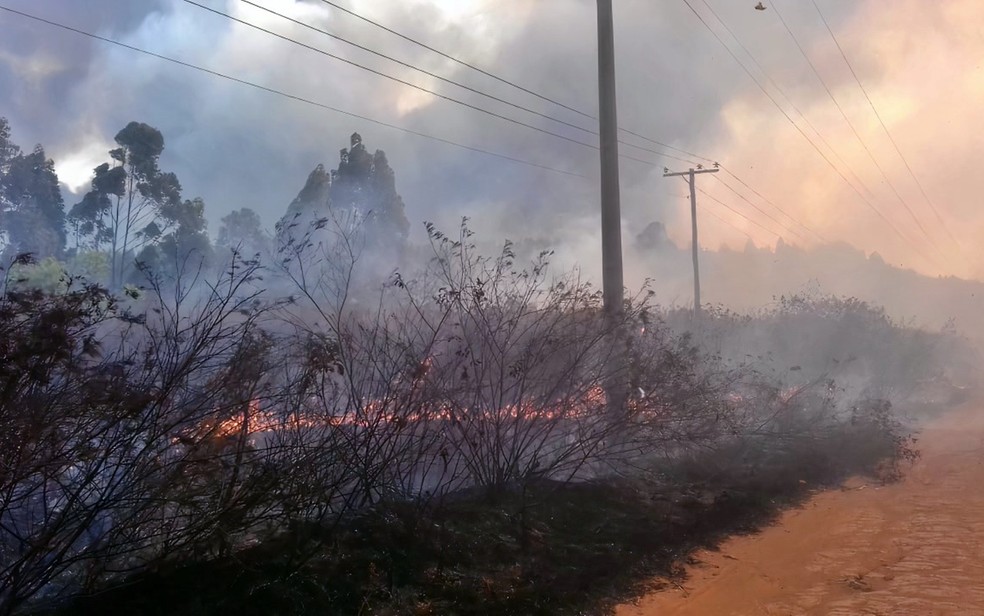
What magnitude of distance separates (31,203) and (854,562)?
24.6 metres

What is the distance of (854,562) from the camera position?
803 cm

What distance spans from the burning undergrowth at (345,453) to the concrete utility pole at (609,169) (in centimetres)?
78

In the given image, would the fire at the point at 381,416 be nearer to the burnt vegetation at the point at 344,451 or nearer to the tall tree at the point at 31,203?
the burnt vegetation at the point at 344,451

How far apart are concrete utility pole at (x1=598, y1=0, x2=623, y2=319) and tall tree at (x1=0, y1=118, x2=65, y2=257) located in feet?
52.6

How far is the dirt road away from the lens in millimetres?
6617

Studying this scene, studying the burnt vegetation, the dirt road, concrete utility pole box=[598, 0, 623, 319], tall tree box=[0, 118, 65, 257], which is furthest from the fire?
tall tree box=[0, 118, 65, 257]

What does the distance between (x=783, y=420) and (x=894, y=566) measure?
854cm

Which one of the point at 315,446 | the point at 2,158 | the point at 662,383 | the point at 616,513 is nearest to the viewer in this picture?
the point at 315,446

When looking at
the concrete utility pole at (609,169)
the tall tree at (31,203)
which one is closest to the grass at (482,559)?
the concrete utility pole at (609,169)

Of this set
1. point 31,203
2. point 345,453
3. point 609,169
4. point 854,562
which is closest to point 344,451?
point 345,453

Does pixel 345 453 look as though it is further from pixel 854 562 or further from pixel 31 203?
pixel 31 203

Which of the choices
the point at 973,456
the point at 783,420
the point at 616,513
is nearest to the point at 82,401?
the point at 616,513

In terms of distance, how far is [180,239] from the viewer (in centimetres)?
2519

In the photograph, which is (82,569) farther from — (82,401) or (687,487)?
(687,487)
